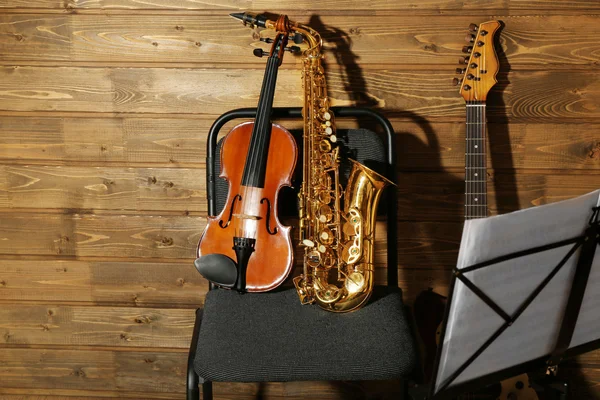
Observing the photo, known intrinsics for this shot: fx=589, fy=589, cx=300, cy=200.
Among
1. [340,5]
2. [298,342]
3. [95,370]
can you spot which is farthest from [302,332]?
[95,370]

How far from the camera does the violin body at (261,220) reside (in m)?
1.49

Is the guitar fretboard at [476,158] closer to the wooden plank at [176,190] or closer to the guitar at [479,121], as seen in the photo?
the guitar at [479,121]

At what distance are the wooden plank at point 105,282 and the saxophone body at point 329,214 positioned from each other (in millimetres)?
582

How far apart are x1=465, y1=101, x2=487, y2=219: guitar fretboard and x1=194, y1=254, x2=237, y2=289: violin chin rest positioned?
692 mm

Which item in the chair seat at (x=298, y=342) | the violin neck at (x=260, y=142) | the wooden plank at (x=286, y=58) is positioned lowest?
the chair seat at (x=298, y=342)

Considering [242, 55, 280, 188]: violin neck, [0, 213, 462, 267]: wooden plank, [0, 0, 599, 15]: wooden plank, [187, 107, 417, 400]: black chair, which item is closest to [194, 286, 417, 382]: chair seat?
[187, 107, 417, 400]: black chair

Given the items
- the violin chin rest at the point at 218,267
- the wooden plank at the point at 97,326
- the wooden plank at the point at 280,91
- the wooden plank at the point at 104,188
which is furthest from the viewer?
the wooden plank at the point at 97,326

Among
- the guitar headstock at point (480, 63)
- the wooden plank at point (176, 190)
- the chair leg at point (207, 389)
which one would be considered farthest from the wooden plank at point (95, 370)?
the guitar headstock at point (480, 63)

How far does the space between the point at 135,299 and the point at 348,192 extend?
0.90 m

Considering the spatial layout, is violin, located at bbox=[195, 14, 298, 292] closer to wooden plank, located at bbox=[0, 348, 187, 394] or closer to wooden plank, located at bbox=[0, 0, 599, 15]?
wooden plank, located at bbox=[0, 0, 599, 15]

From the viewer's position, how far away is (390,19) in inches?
66.5

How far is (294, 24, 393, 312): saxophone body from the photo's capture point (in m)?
1.45

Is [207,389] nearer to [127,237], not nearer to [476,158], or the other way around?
[127,237]

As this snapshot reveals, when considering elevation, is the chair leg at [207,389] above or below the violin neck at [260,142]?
below
